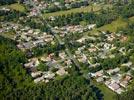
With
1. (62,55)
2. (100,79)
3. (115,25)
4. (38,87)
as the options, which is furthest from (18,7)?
(38,87)

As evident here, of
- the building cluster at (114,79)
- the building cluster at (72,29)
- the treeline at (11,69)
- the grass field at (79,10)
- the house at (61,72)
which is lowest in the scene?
the building cluster at (114,79)

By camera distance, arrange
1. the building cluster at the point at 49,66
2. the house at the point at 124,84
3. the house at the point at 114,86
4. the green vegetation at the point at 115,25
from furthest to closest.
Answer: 1. the green vegetation at the point at 115,25
2. the building cluster at the point at 49,66
3. the house at the point at 124,84
4. the house at the point at 114,86

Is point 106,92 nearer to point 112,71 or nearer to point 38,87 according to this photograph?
point 112,71

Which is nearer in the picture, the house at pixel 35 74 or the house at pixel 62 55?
the house at pixel 35 74

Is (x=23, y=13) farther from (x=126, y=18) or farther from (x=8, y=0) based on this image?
(x=126, y=18)

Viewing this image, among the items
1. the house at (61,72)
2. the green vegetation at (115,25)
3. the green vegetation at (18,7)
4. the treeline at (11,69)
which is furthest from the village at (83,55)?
the green vegetation at (18,7)

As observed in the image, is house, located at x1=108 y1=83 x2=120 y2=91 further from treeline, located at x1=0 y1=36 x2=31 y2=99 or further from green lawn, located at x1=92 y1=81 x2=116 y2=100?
treeline, located at x1=0 y1=36 x2=31 y2=99

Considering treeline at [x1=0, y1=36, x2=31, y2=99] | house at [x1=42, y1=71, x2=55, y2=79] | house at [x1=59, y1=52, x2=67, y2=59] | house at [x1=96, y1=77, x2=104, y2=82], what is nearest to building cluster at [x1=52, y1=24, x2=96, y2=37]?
house at [x1=59, y1=52, x2=67, y2=59]

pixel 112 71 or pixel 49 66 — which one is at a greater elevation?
pixel 49 66

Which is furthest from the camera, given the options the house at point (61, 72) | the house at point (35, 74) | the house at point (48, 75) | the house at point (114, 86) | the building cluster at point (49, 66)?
the house at point (61, 72)

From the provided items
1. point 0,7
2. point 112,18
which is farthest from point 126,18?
point 0,7

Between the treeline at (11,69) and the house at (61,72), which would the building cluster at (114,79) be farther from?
the treeline at (11,69)
